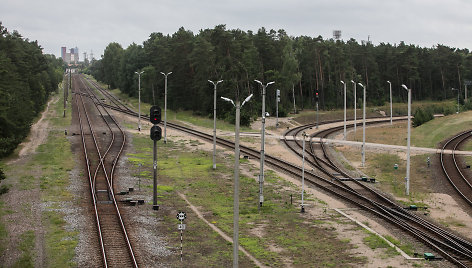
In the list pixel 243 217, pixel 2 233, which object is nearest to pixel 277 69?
pixel 243 217

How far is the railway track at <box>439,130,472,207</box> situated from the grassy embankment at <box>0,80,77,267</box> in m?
26.7

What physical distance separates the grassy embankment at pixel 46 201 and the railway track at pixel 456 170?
26701 mm

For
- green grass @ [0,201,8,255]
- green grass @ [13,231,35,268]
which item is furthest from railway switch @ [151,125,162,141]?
green grass @ [0,201,8,255]

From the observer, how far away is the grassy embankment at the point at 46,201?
2260 centimetres

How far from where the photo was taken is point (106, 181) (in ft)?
124

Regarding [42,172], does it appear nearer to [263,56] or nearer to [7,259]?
[7,259]

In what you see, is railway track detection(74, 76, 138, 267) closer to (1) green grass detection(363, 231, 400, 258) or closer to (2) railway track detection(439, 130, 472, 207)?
(1) green grass detection(363, 231, 400, 258)

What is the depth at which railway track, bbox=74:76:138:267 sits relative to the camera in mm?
22750

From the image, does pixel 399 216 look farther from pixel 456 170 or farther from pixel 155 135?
pixel 456 170

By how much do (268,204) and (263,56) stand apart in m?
74.9

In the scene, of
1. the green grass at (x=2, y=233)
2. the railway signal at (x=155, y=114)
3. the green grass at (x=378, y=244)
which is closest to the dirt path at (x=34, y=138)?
the green grass at (x=2, y=233)

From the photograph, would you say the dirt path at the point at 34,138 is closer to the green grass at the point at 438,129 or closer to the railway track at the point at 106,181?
the railway track at the point at 106,181

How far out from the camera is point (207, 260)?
22.3 metres

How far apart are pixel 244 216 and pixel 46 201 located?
12.5m
